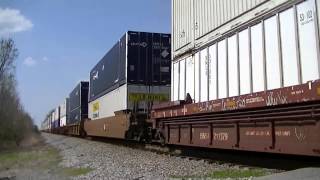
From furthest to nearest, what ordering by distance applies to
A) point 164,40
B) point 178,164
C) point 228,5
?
point 164,40 < point 178,164 < point 228,5

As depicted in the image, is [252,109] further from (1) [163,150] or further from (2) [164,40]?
(2) [164,40]

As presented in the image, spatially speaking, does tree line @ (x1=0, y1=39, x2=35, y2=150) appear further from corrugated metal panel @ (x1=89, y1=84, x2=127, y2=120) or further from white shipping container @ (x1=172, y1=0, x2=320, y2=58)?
white shipping container @ (x1=172, y1=0, x2=320, y2=58)

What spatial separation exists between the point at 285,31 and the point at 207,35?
382 centimetres

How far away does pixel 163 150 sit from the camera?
57.3 feet

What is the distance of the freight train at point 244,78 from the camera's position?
8109 millimetres

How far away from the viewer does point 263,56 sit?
9.59 metres

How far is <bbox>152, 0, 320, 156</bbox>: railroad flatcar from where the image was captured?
Answer: 26.6 ft

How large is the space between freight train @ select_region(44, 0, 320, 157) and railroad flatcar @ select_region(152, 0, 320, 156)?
2 centimetres

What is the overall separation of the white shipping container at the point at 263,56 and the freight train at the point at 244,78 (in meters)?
0.02

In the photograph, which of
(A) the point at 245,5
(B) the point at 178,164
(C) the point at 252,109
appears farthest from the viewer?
(B) the point at 178,164

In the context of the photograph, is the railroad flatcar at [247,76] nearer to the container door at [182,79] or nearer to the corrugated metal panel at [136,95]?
the container door at [182,79]

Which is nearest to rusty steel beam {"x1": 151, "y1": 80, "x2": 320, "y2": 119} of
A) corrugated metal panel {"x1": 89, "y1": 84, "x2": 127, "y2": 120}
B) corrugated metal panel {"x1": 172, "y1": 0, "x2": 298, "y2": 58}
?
corrugated metal panel {"x1": 172, "y1": 0, "x2": 298, "y2": 58}

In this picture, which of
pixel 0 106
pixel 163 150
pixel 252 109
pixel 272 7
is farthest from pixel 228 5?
pixel 0 106

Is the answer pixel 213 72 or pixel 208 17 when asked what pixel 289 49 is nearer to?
pixel 213 72
